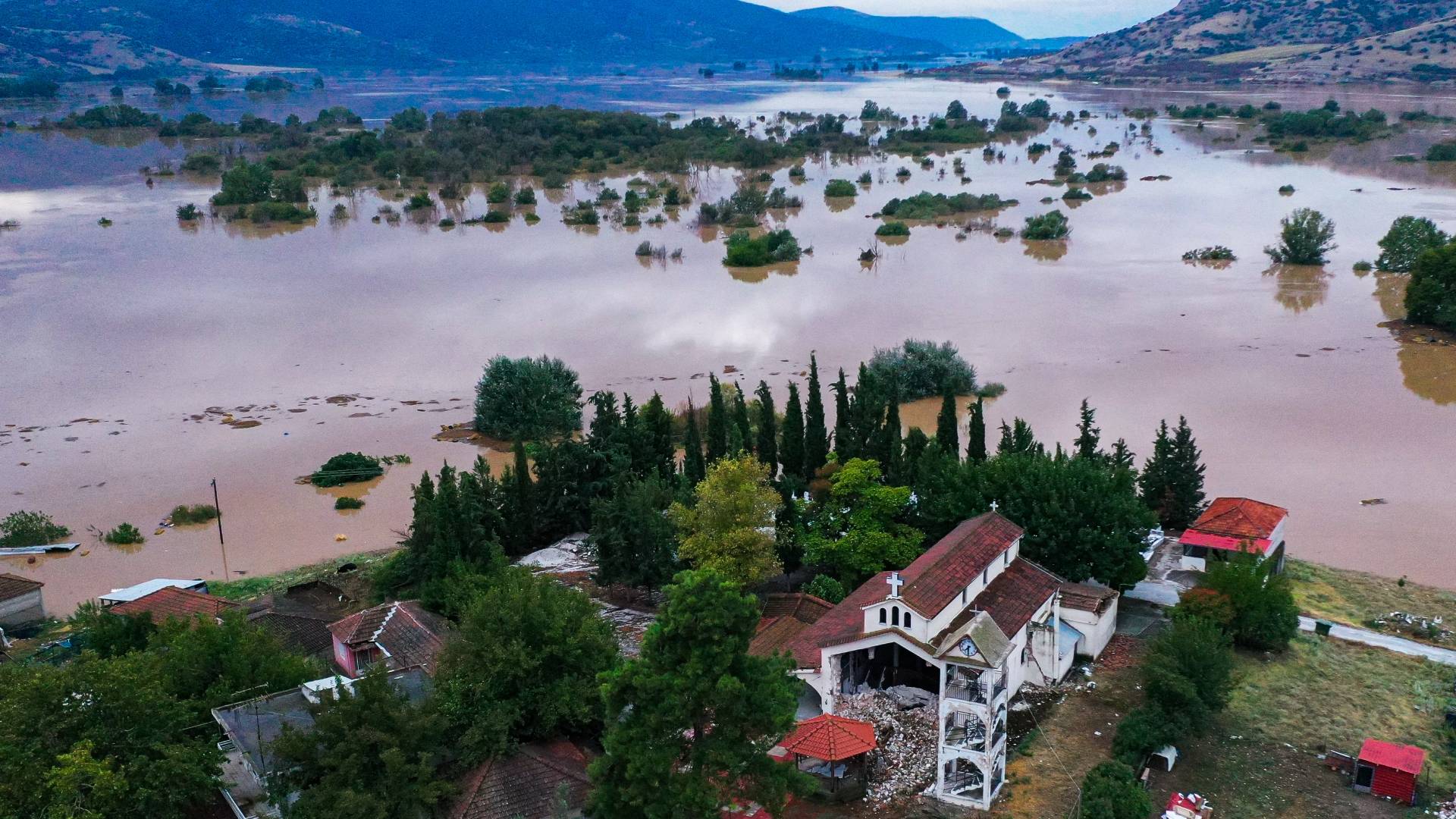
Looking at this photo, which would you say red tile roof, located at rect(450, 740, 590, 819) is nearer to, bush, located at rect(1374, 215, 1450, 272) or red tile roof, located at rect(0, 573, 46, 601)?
red tile roof, located at rect(0, 573, 46, 601)

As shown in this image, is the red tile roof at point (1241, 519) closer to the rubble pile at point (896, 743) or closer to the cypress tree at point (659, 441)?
the rubble pile at point (896, 743)

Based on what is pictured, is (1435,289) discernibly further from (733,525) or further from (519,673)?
(519,673)

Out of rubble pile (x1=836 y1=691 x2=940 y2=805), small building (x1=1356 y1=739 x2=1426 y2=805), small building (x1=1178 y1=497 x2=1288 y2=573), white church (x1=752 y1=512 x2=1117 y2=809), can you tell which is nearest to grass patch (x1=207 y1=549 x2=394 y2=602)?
white church (x1=752 y1=512 x2=1117 y2=809)

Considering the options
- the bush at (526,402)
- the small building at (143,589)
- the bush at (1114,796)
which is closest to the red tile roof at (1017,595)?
the bush at (1114,796)

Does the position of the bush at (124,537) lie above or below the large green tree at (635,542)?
below

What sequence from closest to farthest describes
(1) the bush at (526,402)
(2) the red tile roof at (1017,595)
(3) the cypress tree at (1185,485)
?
(2) the red tile roof at (1017,595) → (3) the cypress tree at (1185,485) → (1) the bush at (526,402)

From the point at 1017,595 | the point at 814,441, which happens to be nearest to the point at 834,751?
the point at 1017,595
